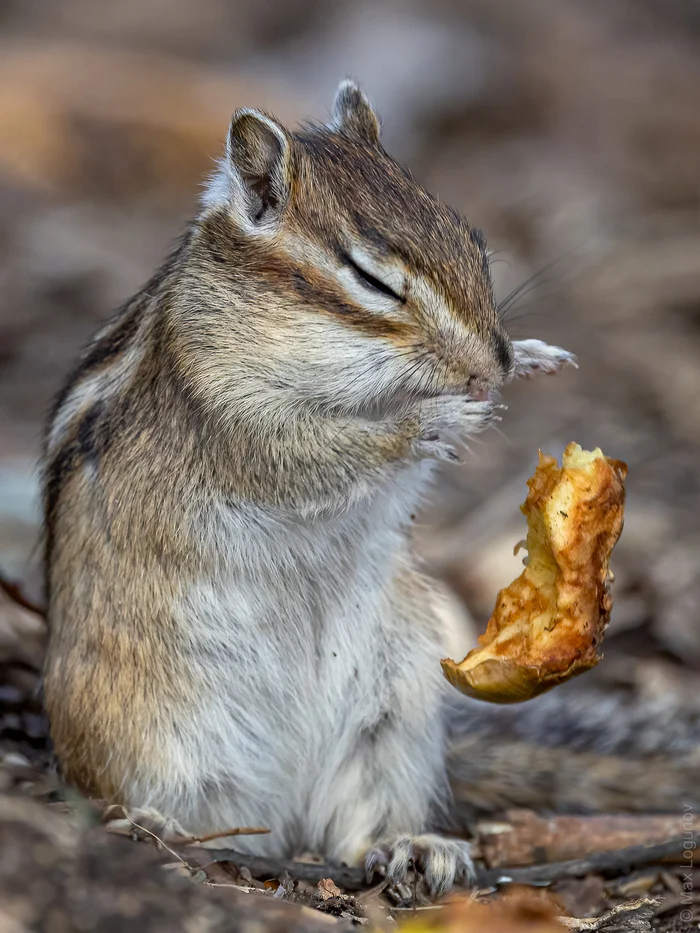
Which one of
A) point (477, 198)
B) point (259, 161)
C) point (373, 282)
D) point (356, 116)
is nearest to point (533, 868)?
point (373, 282)

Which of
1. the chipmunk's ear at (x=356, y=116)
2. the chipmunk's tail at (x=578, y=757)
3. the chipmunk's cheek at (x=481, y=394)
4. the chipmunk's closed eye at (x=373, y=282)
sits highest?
the chipmunk's ear at (x=356, y=116)

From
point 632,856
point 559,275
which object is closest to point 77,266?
point 559,275

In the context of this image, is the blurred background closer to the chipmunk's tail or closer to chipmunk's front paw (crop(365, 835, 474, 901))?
the chipmunk's tail

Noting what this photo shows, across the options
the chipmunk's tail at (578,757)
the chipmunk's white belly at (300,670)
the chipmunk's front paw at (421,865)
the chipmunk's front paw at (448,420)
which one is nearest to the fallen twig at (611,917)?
the chipmunk's front paw at (421,865)

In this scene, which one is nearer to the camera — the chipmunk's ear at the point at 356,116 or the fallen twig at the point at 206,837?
the fallen twig at the point at 206,837

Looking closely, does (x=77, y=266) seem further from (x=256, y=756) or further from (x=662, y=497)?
(x=256, y=756)

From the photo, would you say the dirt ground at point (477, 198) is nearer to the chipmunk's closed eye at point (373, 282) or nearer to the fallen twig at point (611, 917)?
the fallen twig at point (611, 917)

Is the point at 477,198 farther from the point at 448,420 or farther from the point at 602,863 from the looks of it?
the point at 602,863

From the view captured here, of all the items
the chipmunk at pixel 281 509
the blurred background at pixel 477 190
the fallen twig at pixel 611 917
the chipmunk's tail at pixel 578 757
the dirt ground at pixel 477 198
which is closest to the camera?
the fallen twig at pixel 611 917
